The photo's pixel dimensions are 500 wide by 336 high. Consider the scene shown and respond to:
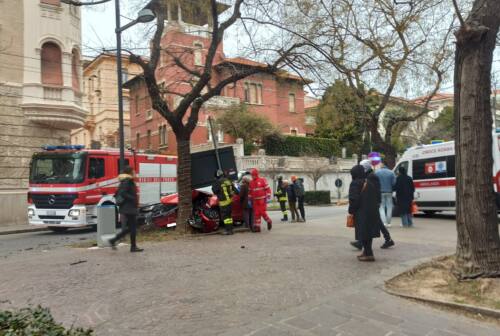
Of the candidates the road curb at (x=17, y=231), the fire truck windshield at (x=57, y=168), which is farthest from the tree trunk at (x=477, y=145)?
the road curb at (x=17, y=231)

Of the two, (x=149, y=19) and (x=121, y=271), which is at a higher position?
(x=149, y=19)

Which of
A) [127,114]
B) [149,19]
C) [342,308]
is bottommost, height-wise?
[342,308]

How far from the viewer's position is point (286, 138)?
39.5 meters

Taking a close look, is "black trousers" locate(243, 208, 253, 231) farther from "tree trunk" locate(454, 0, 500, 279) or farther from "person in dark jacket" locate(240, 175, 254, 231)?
"tree trunk" locate(454, 0, 500, 279)

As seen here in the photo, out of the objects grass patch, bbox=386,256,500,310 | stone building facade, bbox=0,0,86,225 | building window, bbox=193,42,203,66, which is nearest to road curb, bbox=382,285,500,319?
grass patch, bbox=386,256,500,310

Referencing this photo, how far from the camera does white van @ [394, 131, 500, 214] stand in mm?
14750

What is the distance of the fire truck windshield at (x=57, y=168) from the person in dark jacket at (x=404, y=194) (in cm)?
1008

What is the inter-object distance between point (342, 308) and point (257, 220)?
7396mm

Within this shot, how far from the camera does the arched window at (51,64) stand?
68.3ft

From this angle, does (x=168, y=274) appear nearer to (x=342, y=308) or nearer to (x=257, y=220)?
(x=342, y=308)

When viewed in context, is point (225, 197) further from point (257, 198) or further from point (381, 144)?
point (381, 144)

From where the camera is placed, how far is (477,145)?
586cm

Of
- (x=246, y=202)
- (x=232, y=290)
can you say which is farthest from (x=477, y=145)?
(x=246, y=202)

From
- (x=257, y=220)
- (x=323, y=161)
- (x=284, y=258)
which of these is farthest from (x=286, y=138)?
(x=284, y=258)
